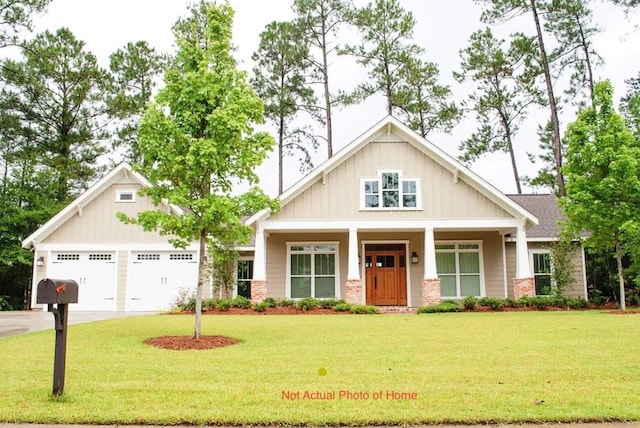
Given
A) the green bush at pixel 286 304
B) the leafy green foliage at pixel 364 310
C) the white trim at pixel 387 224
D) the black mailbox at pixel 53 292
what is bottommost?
the leafy green foliage at pixel 364 310

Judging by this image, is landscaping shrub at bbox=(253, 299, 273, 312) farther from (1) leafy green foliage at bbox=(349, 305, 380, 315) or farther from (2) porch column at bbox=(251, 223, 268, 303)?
(1) leafy green foliage at bbox=(349, 305, 380, 315)

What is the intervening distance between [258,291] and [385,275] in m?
5.25

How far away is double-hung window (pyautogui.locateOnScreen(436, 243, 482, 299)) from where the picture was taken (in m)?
21.0

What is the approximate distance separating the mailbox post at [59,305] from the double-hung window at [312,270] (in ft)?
50.3

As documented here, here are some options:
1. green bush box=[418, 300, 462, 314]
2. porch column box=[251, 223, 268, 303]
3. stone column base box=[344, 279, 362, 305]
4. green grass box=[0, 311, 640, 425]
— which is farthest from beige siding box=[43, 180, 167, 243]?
green bush box=[418, 300, 462, 314]

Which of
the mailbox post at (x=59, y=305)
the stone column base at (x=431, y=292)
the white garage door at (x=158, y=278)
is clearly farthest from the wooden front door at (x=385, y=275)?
the mailbox post at (x=59, y=305)

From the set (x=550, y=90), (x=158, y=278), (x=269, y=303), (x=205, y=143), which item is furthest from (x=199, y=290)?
(x=550, y=90)

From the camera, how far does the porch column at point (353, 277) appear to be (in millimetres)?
18656

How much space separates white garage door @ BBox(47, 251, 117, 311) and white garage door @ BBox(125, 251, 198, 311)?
755 mm

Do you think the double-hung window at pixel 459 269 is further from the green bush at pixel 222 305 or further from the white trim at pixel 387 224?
the green bush at pixel 222 305

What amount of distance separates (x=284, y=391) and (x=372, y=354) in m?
2.78

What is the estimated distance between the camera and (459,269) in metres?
21.2

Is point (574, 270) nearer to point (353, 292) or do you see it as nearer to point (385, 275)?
point (385, 275)

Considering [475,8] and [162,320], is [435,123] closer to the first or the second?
[475,8]
